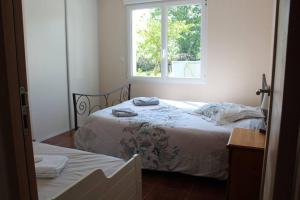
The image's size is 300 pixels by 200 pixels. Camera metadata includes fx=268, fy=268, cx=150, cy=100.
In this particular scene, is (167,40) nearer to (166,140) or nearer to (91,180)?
(166,140)

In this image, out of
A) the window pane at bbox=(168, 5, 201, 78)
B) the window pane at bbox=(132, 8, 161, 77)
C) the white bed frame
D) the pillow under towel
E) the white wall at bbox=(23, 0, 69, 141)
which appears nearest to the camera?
the white bed frame

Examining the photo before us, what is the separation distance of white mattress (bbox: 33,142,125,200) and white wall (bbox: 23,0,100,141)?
6.00ft

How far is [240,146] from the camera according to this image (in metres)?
1.93

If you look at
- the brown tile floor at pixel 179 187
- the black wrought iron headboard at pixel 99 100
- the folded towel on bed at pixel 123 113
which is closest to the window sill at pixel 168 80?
the black wrought iron headboard at pixel 99 100

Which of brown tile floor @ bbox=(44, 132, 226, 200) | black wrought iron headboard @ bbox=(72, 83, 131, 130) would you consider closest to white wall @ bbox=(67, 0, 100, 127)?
black wrought iron headboard @ bbox=(72, 83, 131, 130)

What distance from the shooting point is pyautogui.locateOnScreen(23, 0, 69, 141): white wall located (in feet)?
11.8

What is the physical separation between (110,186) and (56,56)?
3015 mm

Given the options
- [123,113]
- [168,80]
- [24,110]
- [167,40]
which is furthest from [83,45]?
[24,110]

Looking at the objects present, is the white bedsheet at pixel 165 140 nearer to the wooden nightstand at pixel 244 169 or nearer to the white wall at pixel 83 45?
the wooden nightstand at pixel 244 169

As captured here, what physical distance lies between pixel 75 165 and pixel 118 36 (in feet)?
10.8

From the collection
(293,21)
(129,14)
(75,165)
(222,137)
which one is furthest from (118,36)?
(293,21)

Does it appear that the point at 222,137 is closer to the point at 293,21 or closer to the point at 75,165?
the point at 75,165

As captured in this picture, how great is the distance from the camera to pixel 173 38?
14.1 feet

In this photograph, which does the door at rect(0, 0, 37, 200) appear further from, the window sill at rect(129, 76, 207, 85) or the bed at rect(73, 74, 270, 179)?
the window sill at rect(129, 76, 207, 85)
